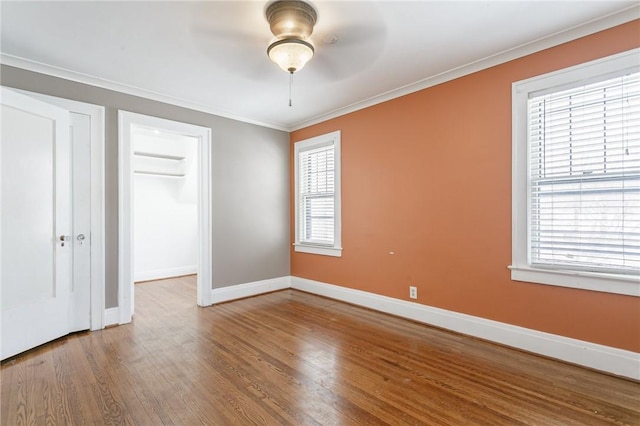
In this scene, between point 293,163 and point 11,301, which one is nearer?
point 11,301

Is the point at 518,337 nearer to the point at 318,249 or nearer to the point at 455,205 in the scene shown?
the point at 455,205

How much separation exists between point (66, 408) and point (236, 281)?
2.51 m

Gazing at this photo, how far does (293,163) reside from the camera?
5008 millimetres

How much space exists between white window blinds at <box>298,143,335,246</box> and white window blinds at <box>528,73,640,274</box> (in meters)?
2.48

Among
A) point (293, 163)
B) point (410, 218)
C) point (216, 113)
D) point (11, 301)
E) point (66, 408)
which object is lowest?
point (66, 408)

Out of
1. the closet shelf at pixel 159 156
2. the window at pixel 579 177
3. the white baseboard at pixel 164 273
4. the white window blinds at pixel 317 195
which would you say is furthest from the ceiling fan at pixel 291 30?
the white baseboard at pixel 164 273

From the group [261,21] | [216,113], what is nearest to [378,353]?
[261,21]

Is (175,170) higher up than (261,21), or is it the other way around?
(261,21)

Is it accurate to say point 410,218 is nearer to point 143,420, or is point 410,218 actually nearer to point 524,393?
point 524,393

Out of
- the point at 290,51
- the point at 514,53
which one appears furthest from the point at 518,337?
the point at 290,51

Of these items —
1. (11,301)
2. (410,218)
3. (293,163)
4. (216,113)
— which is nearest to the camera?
(11,301)

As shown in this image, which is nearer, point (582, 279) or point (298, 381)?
point (298, 381)

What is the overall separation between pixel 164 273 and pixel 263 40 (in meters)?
4.90

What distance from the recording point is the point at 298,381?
219cm
